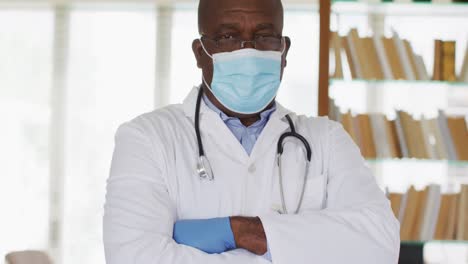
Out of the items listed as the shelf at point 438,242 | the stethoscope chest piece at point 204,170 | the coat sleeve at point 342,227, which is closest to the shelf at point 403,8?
the shelf at point 438,242

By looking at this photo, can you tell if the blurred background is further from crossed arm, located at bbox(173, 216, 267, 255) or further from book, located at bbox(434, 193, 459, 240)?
crossed arm, located at bbox(173, 216, 267, 255)

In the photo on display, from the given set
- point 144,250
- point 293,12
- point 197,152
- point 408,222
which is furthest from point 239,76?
point 293,12

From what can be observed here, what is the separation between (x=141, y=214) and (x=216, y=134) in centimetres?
32

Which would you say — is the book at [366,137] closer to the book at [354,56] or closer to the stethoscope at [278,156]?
the book at [354,56]

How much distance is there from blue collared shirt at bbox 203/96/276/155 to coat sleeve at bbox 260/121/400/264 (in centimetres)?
21

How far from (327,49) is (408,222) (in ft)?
2.99

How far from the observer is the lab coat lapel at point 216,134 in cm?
164

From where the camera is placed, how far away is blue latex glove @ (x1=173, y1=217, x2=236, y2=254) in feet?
4.78

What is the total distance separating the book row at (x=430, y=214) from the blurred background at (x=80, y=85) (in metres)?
3.18

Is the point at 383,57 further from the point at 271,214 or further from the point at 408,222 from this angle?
the point at 271,214

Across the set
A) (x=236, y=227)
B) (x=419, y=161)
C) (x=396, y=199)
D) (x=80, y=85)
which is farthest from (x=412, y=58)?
(x=80, y=85)

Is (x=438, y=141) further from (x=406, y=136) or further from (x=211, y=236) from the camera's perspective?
(x=211, y=236)

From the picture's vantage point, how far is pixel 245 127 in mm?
1736

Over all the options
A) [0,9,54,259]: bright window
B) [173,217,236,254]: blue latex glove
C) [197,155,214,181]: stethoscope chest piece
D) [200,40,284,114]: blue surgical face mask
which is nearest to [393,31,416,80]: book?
[200,40,284,114]: blue surgical face mask
